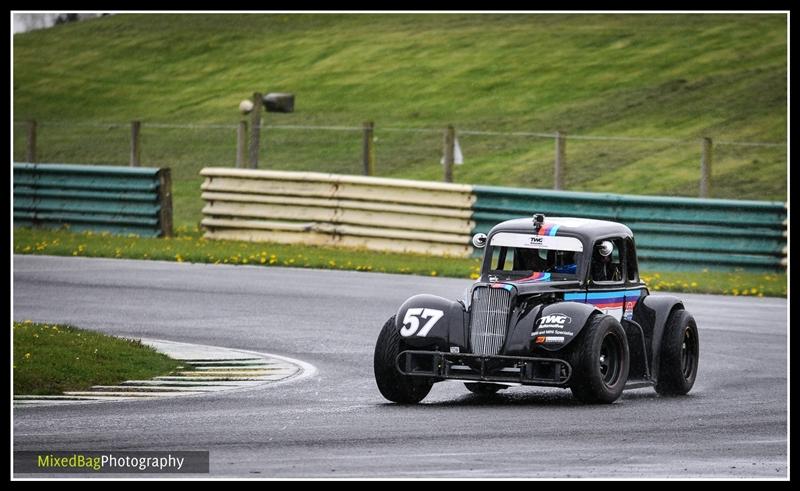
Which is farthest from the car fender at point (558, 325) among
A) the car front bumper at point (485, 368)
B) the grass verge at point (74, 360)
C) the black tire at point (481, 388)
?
the grass verge at point (74, 360)

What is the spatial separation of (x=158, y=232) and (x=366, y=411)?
15.7 m

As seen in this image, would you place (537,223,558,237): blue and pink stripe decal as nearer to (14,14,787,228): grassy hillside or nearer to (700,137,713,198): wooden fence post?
(700,137,713,198): wooden fence post

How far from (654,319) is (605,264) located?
62 cm

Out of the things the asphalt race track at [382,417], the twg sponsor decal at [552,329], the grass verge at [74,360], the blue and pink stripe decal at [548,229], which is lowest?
the asphalt race track at [382,417]

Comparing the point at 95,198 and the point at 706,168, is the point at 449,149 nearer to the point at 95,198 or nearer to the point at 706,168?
the point at 706,168

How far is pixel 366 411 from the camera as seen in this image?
12016mm

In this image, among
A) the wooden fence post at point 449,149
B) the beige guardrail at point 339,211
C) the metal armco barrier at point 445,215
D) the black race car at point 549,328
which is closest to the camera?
the black race car at point 549,328

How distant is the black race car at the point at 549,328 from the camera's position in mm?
12193

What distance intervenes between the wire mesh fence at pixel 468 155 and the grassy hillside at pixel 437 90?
8cm

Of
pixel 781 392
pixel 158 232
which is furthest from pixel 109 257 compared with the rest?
pixel 781 392

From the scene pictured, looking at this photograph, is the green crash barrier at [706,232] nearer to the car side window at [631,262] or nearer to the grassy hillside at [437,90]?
the grassy hillside at [437,90]

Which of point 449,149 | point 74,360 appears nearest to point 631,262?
point 74,360

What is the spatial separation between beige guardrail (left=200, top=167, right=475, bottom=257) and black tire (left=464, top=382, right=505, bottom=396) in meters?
11.3
